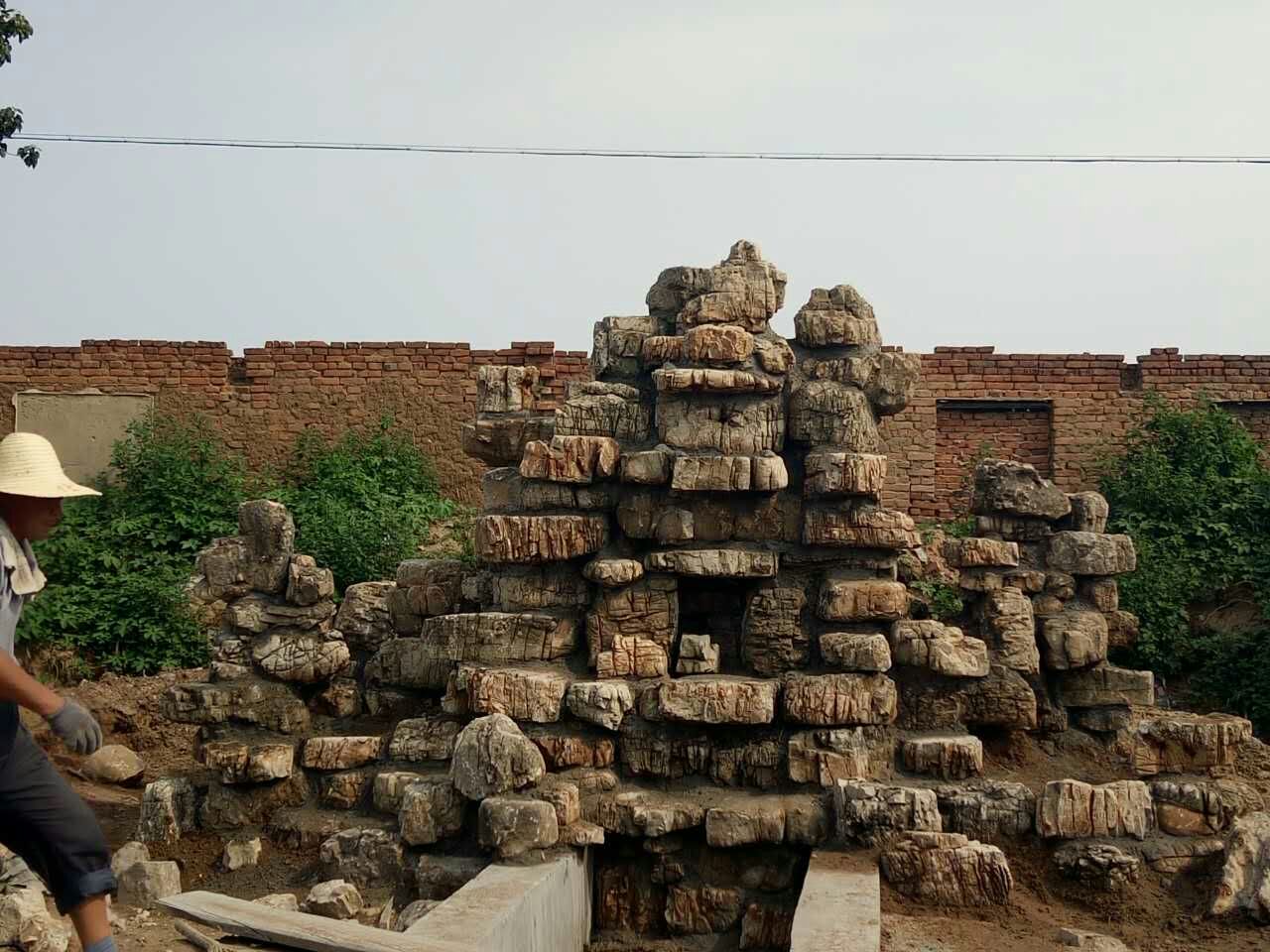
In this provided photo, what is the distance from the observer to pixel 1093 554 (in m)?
8.84

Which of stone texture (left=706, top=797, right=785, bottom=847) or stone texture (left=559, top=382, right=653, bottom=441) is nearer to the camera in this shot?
stone texture (left=706, top=797, right=785, bottom=847)

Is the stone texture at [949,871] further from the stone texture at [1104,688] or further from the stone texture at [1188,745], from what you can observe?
the stone texture at [1104,688]

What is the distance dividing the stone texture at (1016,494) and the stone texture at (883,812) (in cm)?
226

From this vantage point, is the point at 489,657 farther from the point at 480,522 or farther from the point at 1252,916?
the point at 1252,916

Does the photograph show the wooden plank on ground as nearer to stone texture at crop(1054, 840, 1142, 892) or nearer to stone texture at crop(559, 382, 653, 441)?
stone texture at crop(1054, 840, 1142, 892)

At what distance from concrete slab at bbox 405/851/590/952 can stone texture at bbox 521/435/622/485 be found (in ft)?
7.16

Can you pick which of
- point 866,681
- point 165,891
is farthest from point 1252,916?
point 165,891

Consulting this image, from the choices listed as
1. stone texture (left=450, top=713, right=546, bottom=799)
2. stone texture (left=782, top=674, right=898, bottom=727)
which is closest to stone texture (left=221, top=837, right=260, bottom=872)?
stone texture (left=450, top=713, right=546, bottom=799)

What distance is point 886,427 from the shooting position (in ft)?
51.4

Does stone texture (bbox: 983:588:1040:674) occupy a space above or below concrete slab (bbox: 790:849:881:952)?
above

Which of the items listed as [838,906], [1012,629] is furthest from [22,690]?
[1012,629]

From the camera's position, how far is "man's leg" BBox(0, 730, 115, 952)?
4.45 metres

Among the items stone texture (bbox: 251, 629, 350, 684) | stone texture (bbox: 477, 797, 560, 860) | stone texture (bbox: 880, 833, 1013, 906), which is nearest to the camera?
stone texture (bbox: 880, 833, 1013, 906)

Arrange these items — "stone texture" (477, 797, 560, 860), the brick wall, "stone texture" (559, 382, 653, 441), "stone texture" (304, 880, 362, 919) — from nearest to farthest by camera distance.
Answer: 1. "stone texture" (304, 880, 362, 919)
2. "stone texture" (477, 797, 560, 860)
3. "stone texture" (559, 382, 653, 441)
4. the brick wall
